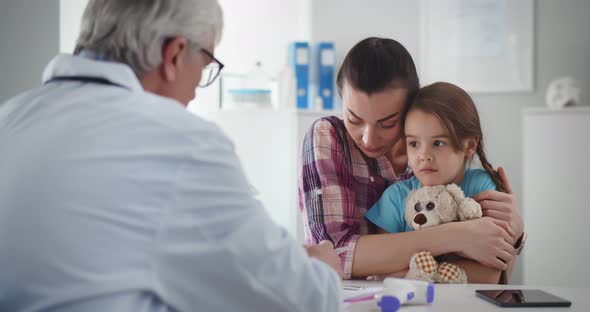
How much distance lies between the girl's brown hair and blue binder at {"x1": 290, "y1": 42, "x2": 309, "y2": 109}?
237 centimetres

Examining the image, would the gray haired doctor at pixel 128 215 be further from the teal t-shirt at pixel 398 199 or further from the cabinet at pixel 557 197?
the cabinet at pixel 557 197

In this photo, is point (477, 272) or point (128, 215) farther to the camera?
point (477, 272)

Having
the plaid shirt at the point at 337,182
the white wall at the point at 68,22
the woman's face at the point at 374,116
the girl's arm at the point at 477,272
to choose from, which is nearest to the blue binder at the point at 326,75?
the white wall at the point at 68,22

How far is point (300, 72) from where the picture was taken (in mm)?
3953

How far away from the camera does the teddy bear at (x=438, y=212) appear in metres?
1.39

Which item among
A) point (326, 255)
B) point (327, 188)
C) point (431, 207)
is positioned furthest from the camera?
point (327, 188)

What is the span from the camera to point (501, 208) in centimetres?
147

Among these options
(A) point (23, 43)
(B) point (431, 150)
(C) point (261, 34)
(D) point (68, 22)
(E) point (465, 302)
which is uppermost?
(C) point (261, 34)

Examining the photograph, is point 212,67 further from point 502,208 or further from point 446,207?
point 502,208

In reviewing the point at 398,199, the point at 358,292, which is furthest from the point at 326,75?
the point at 358,292

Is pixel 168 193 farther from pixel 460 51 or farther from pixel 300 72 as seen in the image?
pixel 460 51

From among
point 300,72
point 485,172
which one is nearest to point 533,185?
point 300,72

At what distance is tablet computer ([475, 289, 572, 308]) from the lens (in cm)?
113

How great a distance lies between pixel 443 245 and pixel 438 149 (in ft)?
0.87
